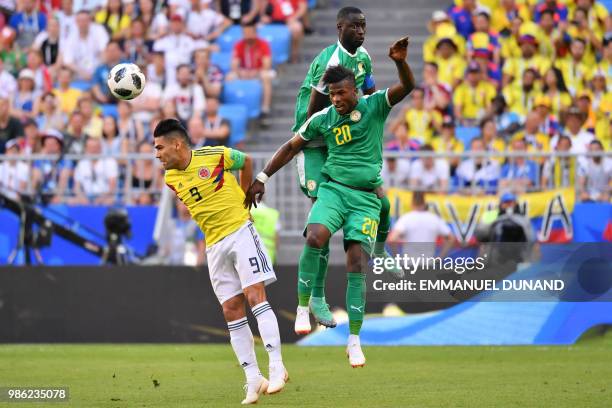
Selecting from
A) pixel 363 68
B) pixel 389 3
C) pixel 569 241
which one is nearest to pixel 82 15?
pixel 389 3

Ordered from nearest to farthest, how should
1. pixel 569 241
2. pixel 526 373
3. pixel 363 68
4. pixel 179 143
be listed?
pixel 179 143, pixel 363 68, pixel 526 373, pixel 569 241

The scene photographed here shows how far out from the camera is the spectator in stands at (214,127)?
69.9ft

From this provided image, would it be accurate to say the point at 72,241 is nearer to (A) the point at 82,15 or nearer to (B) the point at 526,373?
(A) the point at 82,15

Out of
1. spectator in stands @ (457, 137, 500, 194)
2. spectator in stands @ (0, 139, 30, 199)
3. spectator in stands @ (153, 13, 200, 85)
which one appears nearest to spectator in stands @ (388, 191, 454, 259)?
spectator in stands @ (457, 137, 500, 194)

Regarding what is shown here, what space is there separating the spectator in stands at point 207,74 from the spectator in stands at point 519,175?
238 inches

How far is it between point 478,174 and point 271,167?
6.94m

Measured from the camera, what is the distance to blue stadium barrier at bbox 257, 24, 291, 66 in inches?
936

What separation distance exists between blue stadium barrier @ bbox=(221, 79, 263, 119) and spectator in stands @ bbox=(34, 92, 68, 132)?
9.32 feet

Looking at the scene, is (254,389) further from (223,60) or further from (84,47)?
(84,47)

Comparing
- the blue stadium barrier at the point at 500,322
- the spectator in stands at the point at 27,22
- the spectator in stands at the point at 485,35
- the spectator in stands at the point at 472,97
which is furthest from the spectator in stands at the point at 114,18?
the blue stadium barrier at the point at 500,322

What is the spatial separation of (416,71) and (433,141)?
3159 mm

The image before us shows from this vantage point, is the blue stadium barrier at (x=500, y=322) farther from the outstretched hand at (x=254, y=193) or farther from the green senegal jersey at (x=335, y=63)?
the outstretched hand at (x=254, y=193)

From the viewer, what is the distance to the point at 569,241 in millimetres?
18047

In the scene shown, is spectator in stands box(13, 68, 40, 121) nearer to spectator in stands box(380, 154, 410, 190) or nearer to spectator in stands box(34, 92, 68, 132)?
spectator in stands box(34, 92, 68, 132)
